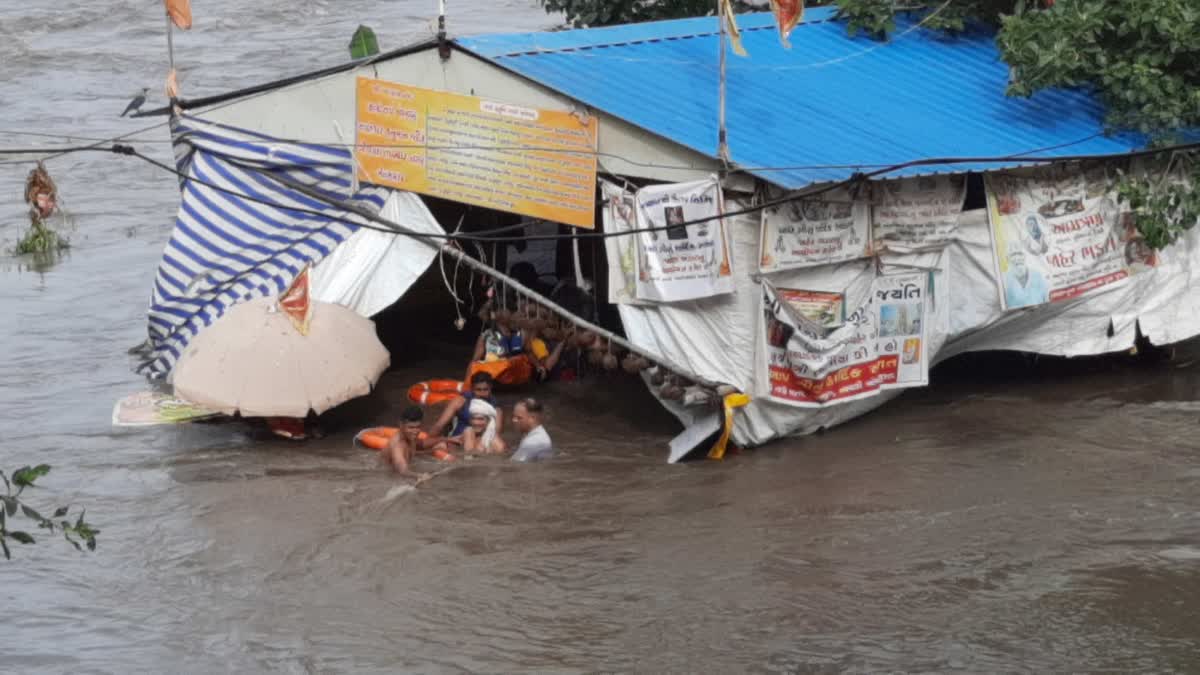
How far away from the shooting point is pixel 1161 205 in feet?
36.0

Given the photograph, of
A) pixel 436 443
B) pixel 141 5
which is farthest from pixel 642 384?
pixel 141 5

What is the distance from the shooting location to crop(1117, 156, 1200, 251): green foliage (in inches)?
431

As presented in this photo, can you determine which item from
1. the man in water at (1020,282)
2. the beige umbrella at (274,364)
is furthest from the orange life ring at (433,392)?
the man in water at (1020,282)

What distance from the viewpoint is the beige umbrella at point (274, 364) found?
10.5 metres

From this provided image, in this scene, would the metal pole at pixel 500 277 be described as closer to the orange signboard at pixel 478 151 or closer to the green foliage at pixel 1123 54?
the orange signboard at pixel 478 151

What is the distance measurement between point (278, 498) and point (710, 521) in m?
2.69

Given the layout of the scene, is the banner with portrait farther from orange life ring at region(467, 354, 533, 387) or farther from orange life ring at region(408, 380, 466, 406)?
orange life ring at region(408, 380, 466, 406)

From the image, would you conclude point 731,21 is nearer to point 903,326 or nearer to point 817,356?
point 817,356

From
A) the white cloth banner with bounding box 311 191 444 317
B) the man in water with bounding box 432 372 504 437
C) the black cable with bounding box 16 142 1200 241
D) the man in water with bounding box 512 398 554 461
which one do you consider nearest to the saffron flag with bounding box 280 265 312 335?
the white cloth banner with bounding box 311 191 444 317

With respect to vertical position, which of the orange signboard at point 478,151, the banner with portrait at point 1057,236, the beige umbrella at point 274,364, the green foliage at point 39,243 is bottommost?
the green foliage at point 39,243

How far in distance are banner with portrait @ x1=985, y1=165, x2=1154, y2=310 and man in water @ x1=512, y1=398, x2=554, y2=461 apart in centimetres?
319

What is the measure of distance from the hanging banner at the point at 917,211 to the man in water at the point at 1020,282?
0.54 m

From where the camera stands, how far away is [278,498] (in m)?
10.1

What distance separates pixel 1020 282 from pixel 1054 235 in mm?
438
